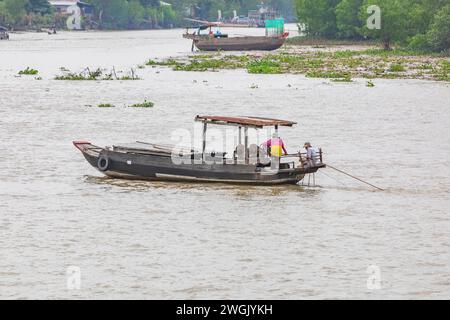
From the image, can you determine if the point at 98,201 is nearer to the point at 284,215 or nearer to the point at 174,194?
the point at 174,194

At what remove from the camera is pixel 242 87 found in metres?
77.6

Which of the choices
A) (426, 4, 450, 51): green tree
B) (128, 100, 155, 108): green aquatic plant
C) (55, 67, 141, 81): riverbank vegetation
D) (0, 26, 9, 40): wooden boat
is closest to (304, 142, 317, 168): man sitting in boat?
(128, 100, 155, 108): green aquatic plant

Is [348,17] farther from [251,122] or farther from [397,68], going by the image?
[251,122]

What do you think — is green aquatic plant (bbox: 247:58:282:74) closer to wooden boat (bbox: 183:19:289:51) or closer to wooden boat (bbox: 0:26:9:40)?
wooden boat (bbox: 183:19:289:51)

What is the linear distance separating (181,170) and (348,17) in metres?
103

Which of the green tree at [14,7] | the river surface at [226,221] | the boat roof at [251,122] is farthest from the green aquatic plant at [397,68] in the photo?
the green tree at [14,7]

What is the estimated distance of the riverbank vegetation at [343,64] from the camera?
8481 cm

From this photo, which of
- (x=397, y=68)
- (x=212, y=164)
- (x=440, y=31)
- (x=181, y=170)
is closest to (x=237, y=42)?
(x=440, y=31)

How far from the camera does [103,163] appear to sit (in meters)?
36.4

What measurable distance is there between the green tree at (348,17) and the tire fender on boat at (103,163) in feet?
321

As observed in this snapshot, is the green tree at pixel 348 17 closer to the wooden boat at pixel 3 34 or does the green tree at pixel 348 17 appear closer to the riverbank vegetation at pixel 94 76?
the riverbank vegetation at pixel 94 76

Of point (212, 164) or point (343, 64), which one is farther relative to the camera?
point (343, 64)

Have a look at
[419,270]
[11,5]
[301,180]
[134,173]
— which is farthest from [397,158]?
[11,5]
